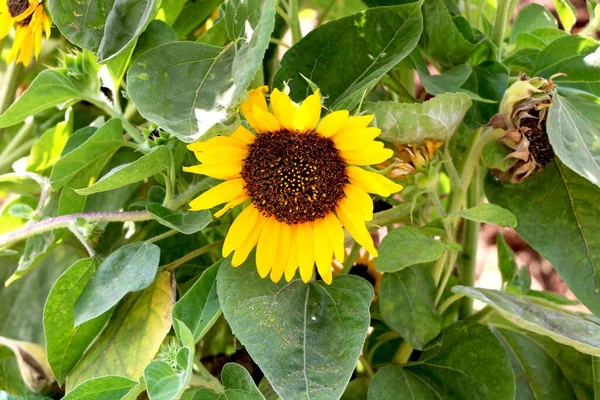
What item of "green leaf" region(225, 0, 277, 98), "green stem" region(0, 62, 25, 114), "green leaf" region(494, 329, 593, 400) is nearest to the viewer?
"green leaf" region(225, 0, 277, 98)

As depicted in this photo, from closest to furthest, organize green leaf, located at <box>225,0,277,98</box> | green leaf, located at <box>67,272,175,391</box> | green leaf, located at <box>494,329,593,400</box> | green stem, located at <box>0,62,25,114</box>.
Result: green leaf, located at <box>225,0,277,98</box>, green leaf, located at <box>67,272,175,391</box>, green leaf, located at <box>494,329,593,400</box>, green stem, located at <box>0,62,25,114</box>

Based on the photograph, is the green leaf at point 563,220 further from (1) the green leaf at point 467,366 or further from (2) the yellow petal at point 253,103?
(2) the yellow petal at point 253,103

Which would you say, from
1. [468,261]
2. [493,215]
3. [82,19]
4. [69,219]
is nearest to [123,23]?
[82,19]

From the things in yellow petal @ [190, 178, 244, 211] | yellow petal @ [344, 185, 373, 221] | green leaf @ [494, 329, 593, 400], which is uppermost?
yellow petal @ [190, 178, 244, 211]

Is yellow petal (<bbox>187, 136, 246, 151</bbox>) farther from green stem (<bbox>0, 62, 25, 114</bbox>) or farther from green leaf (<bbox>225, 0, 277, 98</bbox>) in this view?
green stem (<bbox>0, 62, 25, 114</bbox>)

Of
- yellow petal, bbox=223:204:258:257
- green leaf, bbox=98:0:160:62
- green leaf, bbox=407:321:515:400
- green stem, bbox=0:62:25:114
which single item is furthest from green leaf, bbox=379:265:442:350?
green stem, bbox=0:62:25:114

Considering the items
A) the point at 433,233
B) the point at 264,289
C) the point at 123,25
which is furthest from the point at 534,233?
the point at 123,25

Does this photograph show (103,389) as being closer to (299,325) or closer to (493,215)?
(299,325)
